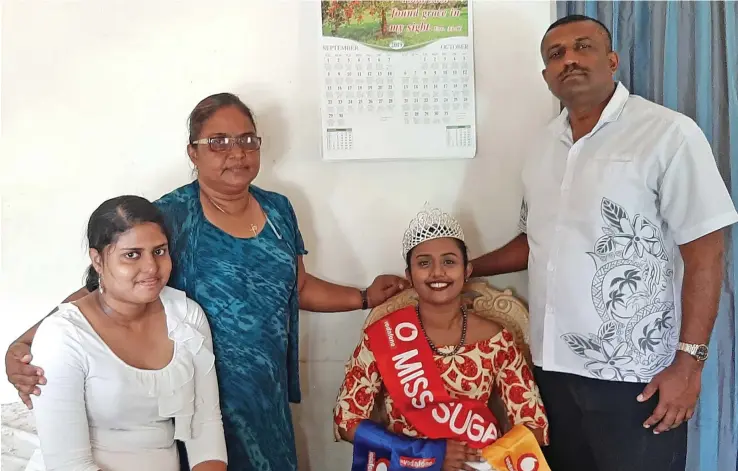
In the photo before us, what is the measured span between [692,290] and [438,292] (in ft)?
2.00

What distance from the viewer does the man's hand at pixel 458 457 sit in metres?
1.51

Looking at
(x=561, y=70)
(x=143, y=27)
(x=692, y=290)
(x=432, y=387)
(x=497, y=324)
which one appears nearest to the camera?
(x=692, y=290)

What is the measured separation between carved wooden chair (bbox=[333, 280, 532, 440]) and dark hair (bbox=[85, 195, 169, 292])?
0.75 metres

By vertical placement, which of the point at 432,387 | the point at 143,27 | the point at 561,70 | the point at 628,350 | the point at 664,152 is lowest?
the point at 432,387

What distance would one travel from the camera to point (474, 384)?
1.62 m

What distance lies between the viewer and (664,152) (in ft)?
4.49

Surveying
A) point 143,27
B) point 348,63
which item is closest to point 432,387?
point 348,63

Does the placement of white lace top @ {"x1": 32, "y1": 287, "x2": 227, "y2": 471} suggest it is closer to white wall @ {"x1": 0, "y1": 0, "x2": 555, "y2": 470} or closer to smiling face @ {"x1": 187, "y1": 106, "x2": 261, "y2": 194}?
smiling face @ {"x1": 187, "y1": 106, "x2": 261, "y2": 194}

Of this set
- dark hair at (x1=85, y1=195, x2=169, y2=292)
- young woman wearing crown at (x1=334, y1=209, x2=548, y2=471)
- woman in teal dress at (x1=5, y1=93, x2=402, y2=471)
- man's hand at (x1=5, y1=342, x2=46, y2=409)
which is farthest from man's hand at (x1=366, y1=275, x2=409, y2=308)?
man's hand at (x1=5, y1=342, x2=46, y2=409)

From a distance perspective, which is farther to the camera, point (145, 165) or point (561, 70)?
point (145, 165)

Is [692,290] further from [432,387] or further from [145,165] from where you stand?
[145,165]

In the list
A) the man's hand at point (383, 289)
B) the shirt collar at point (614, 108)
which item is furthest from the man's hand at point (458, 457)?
the shirt collar at point (614, 108)

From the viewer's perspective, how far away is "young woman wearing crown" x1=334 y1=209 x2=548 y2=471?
5.16 ft

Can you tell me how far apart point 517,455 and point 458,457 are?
0.49 feet
